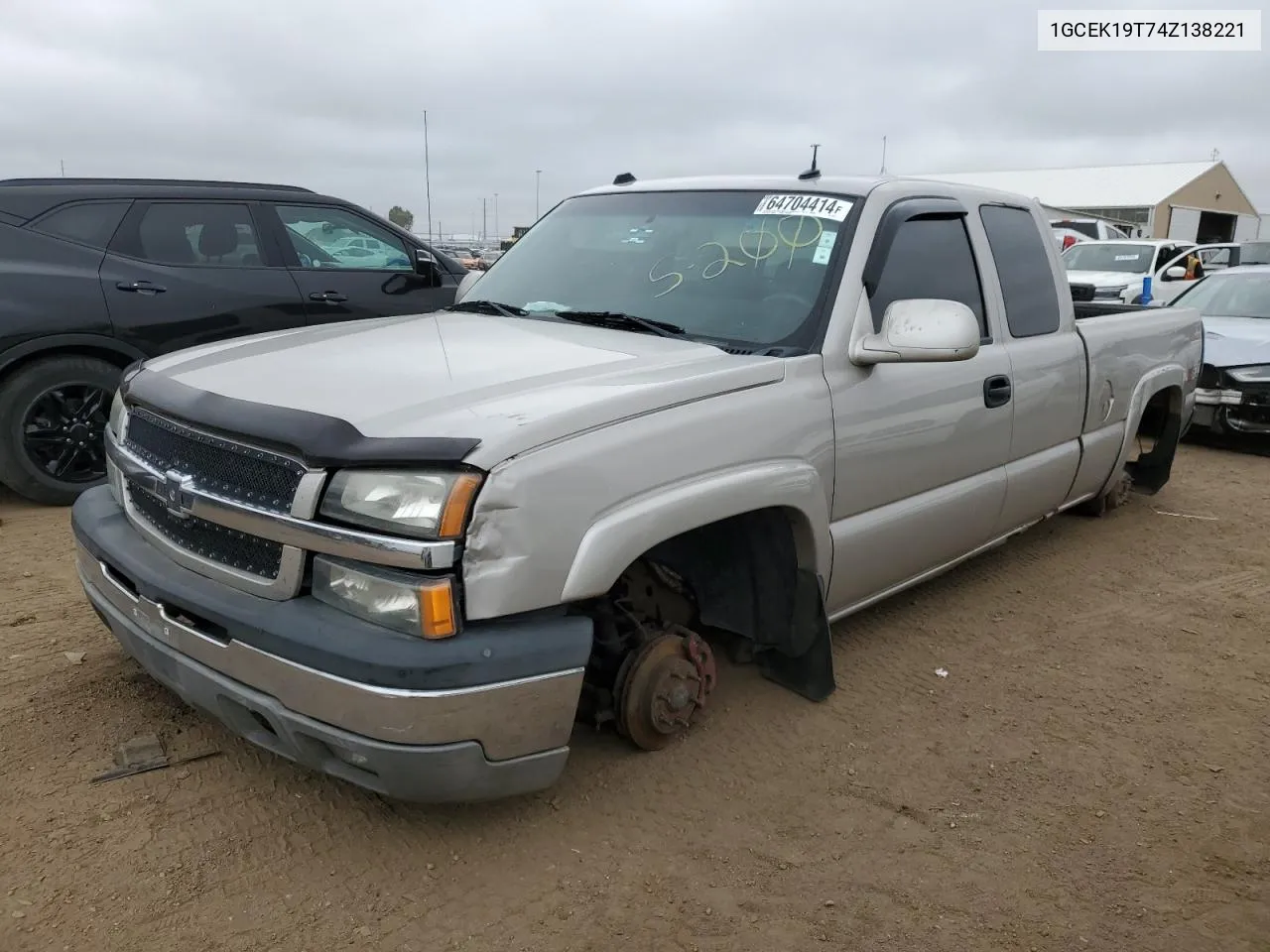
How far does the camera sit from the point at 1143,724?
344cm

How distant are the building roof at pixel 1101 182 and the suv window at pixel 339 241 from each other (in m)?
40.5

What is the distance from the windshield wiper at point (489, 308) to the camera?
372 cm

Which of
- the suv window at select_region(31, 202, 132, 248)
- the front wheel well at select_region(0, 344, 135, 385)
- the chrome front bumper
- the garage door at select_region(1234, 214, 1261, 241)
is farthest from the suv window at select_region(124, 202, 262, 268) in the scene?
the garage door at select_region(1234, 214, 1261, 241)

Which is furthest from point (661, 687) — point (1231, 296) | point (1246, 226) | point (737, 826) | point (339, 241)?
point (1246, 226)

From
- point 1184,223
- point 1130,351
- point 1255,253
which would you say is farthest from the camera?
point 1184,223

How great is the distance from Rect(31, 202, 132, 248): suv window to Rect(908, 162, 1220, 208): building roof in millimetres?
41995

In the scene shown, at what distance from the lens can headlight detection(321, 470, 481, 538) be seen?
2.22 m

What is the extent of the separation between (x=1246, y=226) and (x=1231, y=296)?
49662mm

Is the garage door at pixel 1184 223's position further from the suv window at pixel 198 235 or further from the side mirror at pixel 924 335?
the side mirror at pixel 924 335

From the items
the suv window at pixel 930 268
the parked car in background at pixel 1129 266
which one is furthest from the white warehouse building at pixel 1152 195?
the suv window at pixel 930 268

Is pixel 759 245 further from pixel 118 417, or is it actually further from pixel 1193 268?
pixel 1193 268

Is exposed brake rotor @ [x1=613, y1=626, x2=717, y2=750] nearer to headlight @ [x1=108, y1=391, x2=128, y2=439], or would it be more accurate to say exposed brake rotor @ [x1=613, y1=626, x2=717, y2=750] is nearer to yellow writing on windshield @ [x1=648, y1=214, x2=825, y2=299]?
yellow writing on windshield @ [x1=648, y1=214, x2=825, y2=299]

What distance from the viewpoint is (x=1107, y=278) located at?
16141 millimetres

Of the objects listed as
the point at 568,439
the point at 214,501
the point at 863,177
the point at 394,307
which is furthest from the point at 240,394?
the point at 394,307
